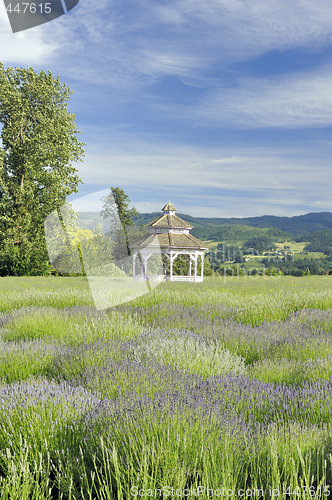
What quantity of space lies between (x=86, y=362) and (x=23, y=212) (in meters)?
26.5

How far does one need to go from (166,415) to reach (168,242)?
23206 millimetres

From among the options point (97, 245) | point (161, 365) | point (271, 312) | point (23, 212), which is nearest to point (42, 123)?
point (23, 212)

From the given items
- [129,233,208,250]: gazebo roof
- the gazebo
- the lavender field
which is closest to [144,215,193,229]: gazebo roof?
the gazebo

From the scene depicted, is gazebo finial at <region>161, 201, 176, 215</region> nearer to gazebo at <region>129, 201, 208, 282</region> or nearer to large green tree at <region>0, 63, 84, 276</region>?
gazebo at <region>129, 201, 208, 282</region>

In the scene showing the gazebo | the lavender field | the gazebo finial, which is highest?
the gazebo finial

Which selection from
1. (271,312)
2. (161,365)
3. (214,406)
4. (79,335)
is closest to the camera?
(214,406)

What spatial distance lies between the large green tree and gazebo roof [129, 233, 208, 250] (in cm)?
759

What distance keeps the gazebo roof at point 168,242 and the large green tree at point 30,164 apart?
7592mm

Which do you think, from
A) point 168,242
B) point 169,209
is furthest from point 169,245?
point 169,209

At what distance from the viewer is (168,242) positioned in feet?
84.4

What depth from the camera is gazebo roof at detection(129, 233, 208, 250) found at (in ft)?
83.8

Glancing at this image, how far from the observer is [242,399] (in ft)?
10.2

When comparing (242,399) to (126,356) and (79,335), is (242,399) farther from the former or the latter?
(79,335)

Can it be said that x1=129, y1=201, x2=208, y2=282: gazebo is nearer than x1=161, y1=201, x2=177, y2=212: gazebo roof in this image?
Yes
